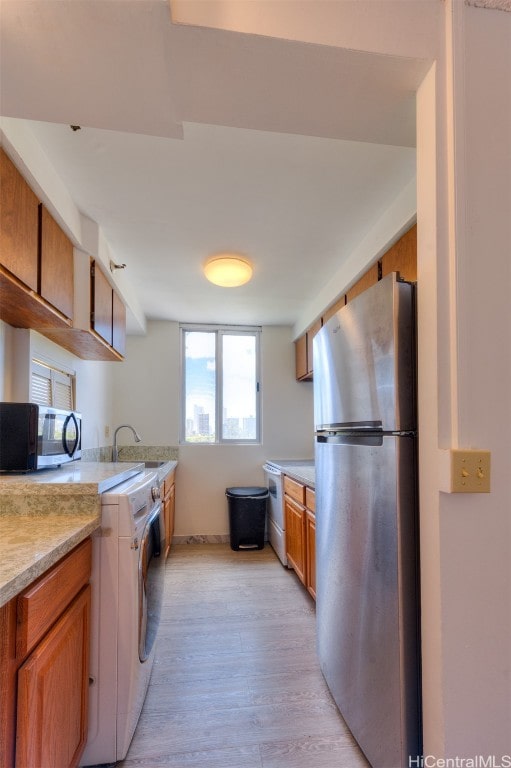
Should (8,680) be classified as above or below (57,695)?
above

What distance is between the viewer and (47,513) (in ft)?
4.34

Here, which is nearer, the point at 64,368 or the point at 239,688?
the point at 239,688

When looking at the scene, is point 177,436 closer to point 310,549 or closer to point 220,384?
point 220,384

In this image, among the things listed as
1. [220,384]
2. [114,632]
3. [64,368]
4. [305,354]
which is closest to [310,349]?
[305,354]

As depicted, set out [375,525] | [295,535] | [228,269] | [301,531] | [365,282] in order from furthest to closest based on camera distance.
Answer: [295,535], [301,531], [228,269], [365,282], [375,525]

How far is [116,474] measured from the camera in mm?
1609

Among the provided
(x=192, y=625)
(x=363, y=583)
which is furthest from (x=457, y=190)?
(x=192, y=625)

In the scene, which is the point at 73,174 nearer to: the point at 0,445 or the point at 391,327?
the point at 0,445

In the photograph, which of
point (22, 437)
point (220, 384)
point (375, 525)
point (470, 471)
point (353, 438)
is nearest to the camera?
point (470, 471)

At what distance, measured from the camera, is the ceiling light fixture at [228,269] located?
239 centimetres

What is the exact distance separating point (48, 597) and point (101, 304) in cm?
167

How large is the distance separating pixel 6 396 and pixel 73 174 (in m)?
1.11

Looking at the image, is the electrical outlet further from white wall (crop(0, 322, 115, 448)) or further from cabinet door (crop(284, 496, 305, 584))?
white wall (crop(0, 322, 115, 448))

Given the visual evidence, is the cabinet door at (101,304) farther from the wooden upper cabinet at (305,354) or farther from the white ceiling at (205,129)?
the wooden upper cabinet at (305,354)
